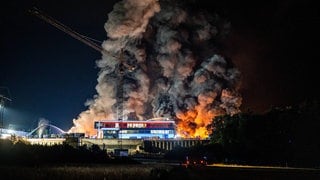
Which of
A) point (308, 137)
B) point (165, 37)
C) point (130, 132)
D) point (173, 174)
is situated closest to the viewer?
point (173, 174)

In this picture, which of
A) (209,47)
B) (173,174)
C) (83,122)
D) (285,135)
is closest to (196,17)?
(209,47)

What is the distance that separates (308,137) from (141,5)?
114 metres

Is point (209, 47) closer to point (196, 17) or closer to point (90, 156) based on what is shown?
point (196, 17)

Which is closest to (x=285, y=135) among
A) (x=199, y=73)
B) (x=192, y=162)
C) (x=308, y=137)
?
(x=308, y=137)

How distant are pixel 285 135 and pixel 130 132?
8573cm

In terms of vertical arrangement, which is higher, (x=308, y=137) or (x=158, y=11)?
(x=158, y=11)

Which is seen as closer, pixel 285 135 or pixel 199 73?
pixel 285 135

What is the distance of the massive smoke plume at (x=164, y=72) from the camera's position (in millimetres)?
178125

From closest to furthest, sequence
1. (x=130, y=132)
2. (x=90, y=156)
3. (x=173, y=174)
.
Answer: (x=173, y=174), (x=90, y=156), (x=130, y=132)

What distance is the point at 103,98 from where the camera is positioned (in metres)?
193

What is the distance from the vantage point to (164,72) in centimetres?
19350

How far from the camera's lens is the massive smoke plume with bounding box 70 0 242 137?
7013 inches

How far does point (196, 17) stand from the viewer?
190 m

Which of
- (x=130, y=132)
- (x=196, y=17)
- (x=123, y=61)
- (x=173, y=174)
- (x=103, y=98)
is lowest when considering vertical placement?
(x=173, y=174)
